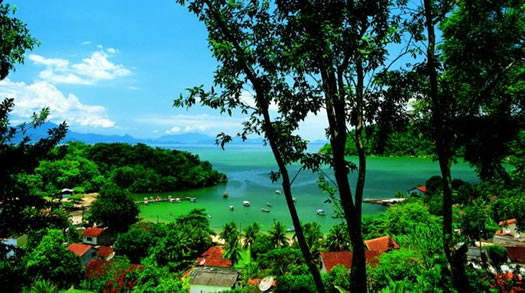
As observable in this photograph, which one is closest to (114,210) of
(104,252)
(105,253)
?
(104,252)

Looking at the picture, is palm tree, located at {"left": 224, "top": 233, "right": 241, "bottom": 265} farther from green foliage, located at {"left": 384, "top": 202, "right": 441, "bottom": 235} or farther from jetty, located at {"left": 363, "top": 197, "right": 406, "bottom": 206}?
jetty, located at {"left": 363, "top": 197, "right": 406, "bottom": 206}

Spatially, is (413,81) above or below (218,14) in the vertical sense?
below

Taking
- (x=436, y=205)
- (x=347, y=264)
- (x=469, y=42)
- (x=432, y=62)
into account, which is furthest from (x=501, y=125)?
(x=436, y=205)

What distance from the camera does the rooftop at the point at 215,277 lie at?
1534cm

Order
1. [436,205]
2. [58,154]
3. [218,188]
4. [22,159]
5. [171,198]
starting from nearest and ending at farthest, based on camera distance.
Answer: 1. [22,159]
2. [58,154]
3. [436,205]
4. [171,198]
5. [218,188]

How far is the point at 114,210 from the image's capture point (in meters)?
29.8

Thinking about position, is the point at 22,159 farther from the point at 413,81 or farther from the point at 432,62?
the point at 432,62

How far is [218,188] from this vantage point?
61469 mm

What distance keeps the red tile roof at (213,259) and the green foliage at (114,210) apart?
37.4ft

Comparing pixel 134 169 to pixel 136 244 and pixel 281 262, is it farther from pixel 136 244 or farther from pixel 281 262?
pixel 281 262

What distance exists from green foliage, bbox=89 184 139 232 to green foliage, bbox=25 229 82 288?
46.5ft

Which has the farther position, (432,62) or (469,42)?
(469,42)

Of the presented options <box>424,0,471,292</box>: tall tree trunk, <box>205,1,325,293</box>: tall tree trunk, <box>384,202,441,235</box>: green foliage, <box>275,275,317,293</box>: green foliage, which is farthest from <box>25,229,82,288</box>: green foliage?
<box>384,202,441,235</box>: green foliage

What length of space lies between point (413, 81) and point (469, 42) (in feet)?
6.14
